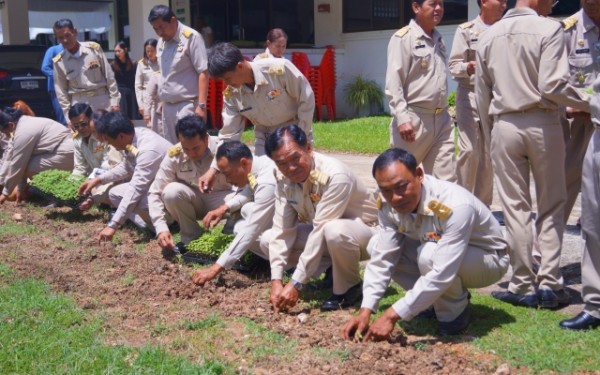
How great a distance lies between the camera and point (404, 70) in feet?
20.5

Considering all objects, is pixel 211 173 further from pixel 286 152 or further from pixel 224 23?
pixel 224 23

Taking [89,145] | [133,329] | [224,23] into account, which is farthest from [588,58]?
[224,23]

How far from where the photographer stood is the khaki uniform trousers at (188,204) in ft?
21.9

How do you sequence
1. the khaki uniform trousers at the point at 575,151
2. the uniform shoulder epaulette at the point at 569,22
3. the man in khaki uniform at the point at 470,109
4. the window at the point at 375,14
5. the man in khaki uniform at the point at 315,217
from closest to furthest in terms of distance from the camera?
1. the man in khaki uniform at the point at 315,217
2. the uniform shoulder epaulette at the point at 569,22
3. the khaki uniform trousers at the point at 575,151
4. the man in khaki uniform at the point at 470,109
5. the window at the point at 375,14

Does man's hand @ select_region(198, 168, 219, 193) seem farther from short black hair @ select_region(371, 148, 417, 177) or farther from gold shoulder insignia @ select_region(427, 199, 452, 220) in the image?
gold shoulder insignia @ select_region(427, 199, 452, 220)

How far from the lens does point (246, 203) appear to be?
19.7 feet

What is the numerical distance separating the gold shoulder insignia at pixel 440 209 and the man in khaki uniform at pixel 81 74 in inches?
242

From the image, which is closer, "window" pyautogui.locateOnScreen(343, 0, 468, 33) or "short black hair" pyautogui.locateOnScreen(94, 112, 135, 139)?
"short black hair" pyautogui.locateOnScreen(94, 112, 135, 139)

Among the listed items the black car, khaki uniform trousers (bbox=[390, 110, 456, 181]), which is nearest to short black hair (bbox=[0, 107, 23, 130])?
the black car

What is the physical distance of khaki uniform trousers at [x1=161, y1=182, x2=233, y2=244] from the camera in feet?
21.9

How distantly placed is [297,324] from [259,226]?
3.06 feet

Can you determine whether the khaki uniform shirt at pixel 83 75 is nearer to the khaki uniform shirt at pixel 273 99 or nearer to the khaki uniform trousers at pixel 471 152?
the khaki uniform shirt at pixel 273 99

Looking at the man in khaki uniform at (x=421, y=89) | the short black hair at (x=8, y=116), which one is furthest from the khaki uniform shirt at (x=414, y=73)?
the short black hair at (x=8, y=116)

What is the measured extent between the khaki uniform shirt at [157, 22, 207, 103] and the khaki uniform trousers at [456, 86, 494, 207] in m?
2.64
